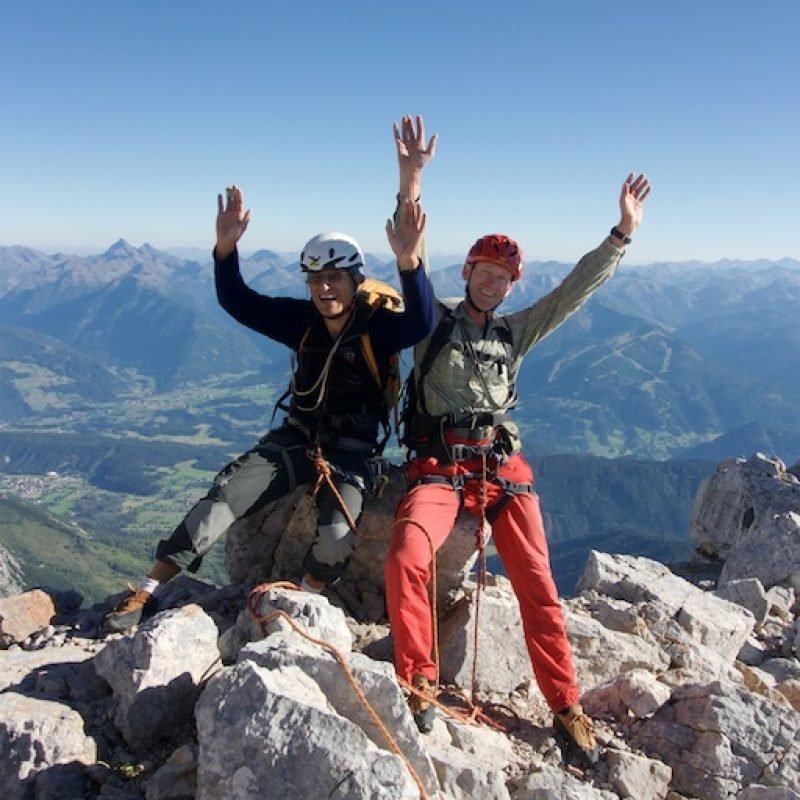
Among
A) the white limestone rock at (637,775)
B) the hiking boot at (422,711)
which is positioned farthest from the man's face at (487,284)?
the white limestone rock at (637,775)

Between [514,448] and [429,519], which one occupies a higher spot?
[514,448]

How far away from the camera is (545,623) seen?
270 inches

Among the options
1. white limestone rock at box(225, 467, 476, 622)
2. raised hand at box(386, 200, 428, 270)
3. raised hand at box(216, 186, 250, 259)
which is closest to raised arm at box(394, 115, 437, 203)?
raised hand at box(386, 200, 428, 270)

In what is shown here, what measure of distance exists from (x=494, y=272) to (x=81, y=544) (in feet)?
631

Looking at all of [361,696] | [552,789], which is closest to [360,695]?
[361,696]

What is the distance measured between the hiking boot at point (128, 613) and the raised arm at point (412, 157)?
5.40 metres

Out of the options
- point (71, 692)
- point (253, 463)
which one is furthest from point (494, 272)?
point (71, 692)

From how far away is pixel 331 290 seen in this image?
8.25 m

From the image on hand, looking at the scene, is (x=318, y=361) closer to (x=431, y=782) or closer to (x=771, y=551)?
(x=431, y=782)

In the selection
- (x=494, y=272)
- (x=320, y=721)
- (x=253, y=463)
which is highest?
(x=494, y=272)

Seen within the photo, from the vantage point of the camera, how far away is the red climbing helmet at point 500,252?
28.1ft

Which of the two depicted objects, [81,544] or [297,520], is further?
[81,544]

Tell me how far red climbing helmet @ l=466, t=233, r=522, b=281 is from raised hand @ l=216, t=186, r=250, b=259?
2965 millimetres

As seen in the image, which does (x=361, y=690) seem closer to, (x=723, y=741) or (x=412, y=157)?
(x=723, y=741)
